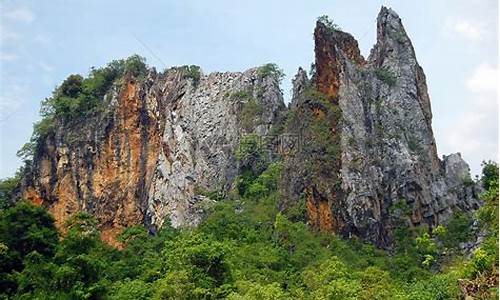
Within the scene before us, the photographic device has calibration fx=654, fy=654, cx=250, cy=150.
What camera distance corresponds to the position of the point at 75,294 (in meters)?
17.4

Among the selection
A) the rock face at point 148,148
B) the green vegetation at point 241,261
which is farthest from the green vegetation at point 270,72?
the green vegetation at point 241,261

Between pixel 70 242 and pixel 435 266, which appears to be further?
pixel 435 266

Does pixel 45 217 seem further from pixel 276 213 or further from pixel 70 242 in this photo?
pixel 276 213

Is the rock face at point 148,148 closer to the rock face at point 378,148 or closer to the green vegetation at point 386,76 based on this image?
the rock face at point 378,148

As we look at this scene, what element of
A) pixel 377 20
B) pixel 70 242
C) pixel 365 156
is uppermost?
pixel 377 20

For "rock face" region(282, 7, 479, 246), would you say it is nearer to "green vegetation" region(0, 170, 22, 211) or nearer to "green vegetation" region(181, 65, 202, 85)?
"green vegetation" region(181, 65, 202, 85)

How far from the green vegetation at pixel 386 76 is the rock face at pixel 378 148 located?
2.2 inches

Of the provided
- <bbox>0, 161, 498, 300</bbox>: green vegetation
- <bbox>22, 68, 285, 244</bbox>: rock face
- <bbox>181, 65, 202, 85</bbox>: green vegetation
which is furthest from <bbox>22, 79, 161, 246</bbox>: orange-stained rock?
<bbox>0, 161, 498, 300</bbox>: green vegetation

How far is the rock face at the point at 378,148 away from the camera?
100 ft

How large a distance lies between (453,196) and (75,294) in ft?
73.6

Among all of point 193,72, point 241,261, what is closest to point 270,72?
point 193,72

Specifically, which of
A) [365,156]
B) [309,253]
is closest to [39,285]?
[309,253]

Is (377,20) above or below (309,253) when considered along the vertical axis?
above

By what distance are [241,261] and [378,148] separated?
1171 cm
